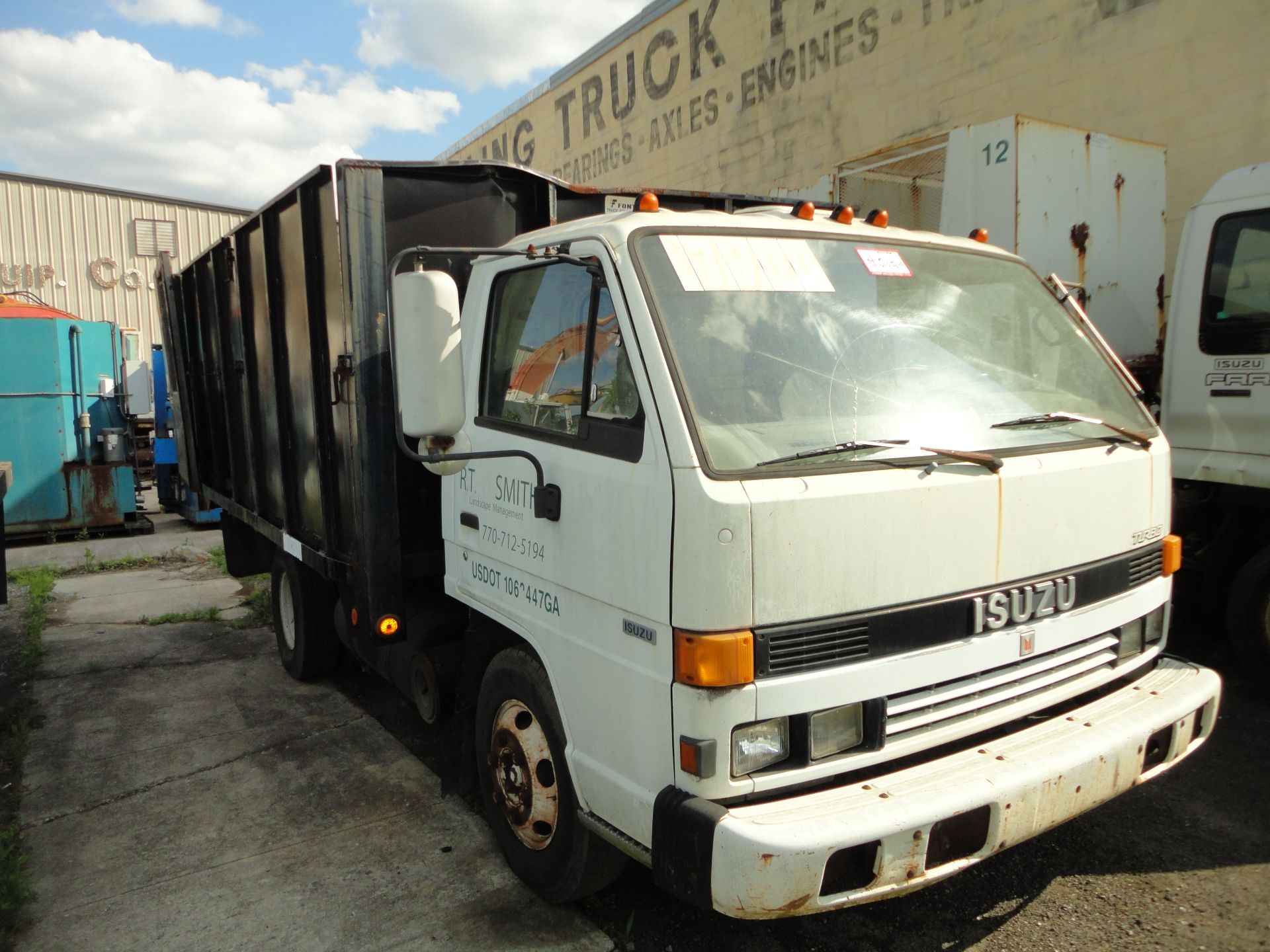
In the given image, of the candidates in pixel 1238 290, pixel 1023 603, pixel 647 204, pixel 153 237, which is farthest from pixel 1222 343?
pixel 153 237

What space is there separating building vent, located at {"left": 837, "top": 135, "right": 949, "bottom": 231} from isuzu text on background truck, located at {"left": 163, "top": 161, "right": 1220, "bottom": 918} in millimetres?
3546

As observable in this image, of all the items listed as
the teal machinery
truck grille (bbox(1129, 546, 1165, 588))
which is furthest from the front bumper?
the teal machinery

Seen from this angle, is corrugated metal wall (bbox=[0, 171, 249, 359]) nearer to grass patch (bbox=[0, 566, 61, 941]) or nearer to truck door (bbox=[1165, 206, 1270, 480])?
grass patch (bbox=[0, 566, 61, 941])

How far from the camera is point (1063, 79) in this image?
26.7 ft

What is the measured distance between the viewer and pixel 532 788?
3078 millimetres

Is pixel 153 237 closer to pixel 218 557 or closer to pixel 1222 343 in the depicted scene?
pixel 218 557

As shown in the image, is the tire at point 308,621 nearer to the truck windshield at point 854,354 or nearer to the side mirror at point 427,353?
the side mirror at point 427,353

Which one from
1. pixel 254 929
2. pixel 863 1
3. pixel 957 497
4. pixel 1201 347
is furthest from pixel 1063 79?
pixel 254 929

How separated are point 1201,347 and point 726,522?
3.76 metres

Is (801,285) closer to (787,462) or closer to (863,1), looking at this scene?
(787,462)

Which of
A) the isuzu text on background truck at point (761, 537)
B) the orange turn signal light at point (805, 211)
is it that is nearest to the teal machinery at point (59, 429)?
the isuzu text on background truck at point (761, 537)

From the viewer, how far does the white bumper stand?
7.20 feet

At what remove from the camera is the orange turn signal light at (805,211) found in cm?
320

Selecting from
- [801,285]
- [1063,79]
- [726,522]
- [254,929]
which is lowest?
[254,929]
